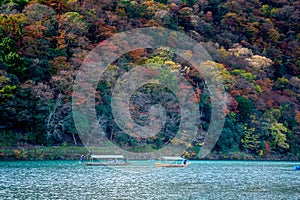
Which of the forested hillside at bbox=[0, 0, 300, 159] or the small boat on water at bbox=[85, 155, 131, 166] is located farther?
the forested hillside at bbox=[0, 0, 300, 159]

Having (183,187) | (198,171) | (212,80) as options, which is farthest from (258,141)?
(183,187)

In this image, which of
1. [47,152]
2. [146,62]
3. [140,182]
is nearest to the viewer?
[140,182]

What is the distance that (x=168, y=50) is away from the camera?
94625 millimetres

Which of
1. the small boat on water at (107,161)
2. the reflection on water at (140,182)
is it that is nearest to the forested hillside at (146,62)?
the small boat on water at (107,161)

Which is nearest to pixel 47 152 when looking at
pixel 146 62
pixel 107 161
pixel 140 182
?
pixel 107 161

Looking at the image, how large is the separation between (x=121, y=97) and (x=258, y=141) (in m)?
21.0

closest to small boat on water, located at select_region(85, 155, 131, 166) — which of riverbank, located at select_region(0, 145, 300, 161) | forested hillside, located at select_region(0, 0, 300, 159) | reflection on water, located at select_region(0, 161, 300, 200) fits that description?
reflection on water, located at select_region(0, 161, 300, 200)

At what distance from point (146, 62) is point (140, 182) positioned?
38.3m

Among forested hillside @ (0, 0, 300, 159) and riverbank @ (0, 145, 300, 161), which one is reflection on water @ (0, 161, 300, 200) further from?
forested hillside @ (0, 0, 300, 159)

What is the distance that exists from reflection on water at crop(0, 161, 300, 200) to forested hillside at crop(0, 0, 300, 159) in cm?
773

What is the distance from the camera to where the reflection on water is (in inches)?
1719

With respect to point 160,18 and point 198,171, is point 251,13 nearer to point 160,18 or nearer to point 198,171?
point 160,18

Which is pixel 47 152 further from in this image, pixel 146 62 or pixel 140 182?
pixel 146 62

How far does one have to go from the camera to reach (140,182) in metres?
51.8
